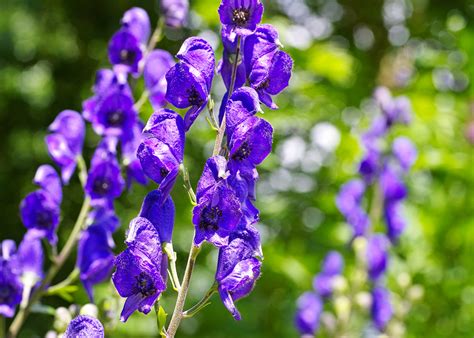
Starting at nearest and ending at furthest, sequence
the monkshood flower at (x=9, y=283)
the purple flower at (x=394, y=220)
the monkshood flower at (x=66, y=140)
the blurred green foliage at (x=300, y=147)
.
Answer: the monkshood flower at (x=9, y=283) < the monkshood flower at (x=66, y=140) < the purple flower at (x=394, y=220) < the blurred green foliage at (x=300, y=147)

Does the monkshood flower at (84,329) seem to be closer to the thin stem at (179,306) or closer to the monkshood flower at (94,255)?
the thin stem at (179,306)

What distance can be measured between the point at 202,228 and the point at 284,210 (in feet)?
6.24

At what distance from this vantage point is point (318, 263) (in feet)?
9.54

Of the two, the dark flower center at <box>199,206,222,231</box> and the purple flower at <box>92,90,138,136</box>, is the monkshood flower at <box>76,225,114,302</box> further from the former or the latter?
the dark flower center at <box>199,206,222,231</box>

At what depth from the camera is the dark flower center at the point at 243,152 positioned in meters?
1.05

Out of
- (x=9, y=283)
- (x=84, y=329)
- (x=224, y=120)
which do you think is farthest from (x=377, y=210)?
(x=84, y=329)

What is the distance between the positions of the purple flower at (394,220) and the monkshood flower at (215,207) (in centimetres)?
164

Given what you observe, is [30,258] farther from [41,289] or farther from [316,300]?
[316,300]

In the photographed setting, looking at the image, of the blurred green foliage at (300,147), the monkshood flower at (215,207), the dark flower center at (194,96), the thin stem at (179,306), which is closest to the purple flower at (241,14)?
the dark flower center at (194,96)

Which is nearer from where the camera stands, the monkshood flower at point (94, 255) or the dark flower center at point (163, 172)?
the dark flower center at point (163, 172)

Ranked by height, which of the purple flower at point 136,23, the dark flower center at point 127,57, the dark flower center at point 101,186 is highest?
the purple flower at point 136,23

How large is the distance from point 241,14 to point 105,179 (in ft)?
1.77

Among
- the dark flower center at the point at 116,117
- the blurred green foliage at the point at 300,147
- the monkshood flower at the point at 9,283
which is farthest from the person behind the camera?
the blurred green foliage at the point at 300,147

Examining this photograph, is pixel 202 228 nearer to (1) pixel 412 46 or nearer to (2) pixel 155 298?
(2) pixel 155 298
